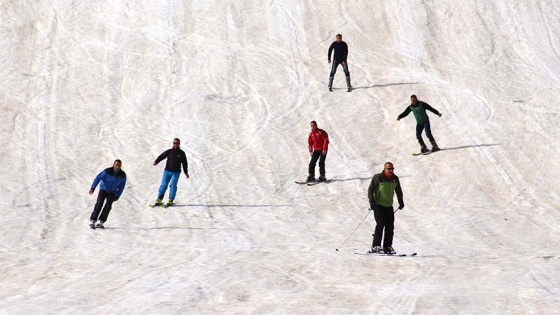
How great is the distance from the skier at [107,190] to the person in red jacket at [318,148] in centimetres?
489

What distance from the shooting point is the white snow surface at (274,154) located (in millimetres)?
11242

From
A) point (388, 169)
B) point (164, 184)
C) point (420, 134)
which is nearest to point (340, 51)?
point (420, 134)

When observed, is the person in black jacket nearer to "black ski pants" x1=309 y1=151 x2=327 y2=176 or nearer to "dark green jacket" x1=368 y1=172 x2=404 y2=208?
"black ski pants" x1=309 y1=151 x2=327 y2=176

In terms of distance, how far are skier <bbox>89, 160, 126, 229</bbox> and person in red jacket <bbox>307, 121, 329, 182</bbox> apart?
489 cm

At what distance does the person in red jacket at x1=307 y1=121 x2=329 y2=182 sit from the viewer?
1900cm

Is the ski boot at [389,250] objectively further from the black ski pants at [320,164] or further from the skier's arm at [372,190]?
the black ski pants at [320,164]

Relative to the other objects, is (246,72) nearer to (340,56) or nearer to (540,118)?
(340,56)

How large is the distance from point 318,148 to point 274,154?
200cm

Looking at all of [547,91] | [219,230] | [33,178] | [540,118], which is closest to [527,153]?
[540,118]

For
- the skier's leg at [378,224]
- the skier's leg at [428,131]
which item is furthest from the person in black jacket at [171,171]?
the skier's leg at [428,131]

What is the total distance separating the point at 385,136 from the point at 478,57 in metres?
6.46

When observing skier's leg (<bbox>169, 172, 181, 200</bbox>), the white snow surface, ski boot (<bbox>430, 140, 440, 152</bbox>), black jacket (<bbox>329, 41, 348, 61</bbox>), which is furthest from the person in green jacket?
black jacket (<bbox>329, 41, 348, 61</bbox>)

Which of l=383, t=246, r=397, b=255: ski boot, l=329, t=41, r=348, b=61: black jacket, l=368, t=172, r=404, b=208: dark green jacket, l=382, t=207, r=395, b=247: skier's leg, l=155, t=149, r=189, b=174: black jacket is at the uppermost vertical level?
l=329, t=41, r=348, b=61: black jacket

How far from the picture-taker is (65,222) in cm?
1586
